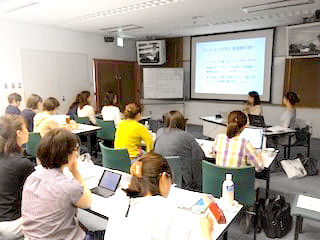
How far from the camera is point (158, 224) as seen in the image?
1.05 meters

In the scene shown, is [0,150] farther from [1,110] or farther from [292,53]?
[292,53]

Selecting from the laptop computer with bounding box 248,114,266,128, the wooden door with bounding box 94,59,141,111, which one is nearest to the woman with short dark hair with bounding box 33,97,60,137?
the laptop computer with bounding box 248,114,266,128

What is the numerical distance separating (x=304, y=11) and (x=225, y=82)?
108 inches

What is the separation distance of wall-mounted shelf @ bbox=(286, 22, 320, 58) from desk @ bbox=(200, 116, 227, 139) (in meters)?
2.03

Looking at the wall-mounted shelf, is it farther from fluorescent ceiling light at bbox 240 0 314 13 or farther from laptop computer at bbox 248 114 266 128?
laptop computer at bbox 248 114 266 128

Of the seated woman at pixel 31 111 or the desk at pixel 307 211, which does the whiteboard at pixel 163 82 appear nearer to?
the seated woman at pixel 31 111

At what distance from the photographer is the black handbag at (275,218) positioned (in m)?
2.41

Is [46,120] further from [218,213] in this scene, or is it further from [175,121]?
[218,213]

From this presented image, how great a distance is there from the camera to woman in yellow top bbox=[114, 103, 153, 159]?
A: 2.92 meters

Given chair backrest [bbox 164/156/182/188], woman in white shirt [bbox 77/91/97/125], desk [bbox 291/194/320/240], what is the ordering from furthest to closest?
woman in white shirt [bbox 77/91/97/125]
chair backrest [bbox 164/156/182/188]
desk [bbox 291/194/320/240]

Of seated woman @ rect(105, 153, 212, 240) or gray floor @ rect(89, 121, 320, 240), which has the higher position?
seated woman @ rect(105, 153, 212, 240)

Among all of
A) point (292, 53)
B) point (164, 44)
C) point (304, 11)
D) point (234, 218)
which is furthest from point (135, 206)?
point (164, 44)

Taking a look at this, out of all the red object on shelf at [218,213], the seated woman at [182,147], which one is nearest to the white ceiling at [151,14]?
the seated woman at [182,147]

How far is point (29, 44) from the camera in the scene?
18.1ft
